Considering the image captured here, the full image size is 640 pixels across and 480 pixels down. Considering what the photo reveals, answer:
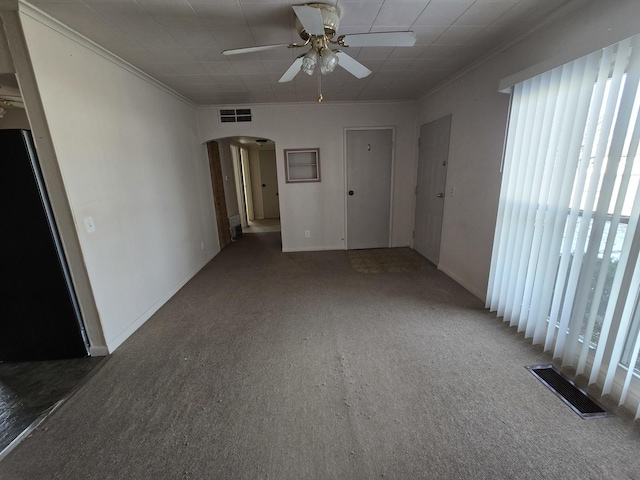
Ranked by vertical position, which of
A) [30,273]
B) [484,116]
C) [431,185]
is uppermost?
[484,116]

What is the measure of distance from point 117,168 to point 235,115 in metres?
2.32

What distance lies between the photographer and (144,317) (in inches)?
102

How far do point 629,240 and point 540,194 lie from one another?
0.65 metres

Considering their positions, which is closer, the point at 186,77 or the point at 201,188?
the point at 186,77

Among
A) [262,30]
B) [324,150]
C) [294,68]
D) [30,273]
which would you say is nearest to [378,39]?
[294,68]

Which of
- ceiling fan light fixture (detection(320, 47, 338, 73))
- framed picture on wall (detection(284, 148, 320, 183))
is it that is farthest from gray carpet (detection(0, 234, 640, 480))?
framed picture on wall (detection(284, 148, 320, 183))

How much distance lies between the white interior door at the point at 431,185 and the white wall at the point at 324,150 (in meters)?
0.33

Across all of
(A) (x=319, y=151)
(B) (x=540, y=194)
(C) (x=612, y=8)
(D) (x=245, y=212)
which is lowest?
(D) (x=245, y=212)

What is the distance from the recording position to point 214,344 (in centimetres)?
223

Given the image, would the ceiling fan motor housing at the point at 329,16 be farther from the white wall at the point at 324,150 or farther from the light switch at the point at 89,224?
the white wall at the point at 324,150

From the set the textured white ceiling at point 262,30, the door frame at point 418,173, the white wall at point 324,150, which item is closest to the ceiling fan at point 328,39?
the textured white ceiling at point 262,30

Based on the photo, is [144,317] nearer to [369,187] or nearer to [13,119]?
[13,119]

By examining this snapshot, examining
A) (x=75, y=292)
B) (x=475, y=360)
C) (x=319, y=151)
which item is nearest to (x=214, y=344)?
(x=75, y=292)

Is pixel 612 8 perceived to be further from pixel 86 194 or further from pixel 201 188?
pixel 201 188
